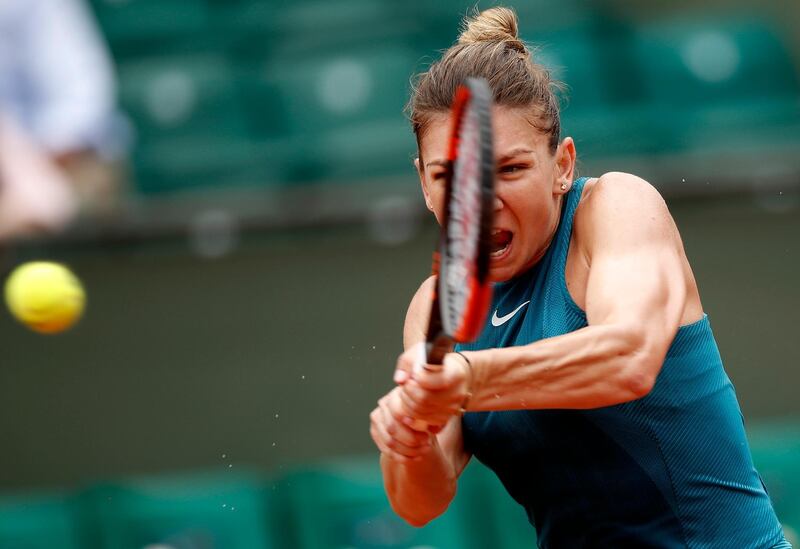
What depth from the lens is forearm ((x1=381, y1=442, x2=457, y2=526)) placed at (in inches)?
103

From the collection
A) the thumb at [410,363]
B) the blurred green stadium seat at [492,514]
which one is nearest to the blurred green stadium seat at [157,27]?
the blurred green stadium seat at [492,514]

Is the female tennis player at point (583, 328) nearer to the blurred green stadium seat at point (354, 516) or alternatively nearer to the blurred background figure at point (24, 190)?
the blurred background figure at point (24, 190)

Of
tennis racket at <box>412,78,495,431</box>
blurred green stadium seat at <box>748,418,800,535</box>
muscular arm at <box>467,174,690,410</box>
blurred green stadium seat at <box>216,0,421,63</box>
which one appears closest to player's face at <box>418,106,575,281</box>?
muscular arm at <box>467,174,690,410</box>

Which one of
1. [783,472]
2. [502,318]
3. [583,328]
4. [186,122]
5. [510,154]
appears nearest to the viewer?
[583,328]

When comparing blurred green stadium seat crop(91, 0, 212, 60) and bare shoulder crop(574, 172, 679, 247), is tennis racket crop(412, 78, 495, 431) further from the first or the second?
blurred green stadium seat crop(91, 0, 212, 60)

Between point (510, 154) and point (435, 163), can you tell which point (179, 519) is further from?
point (510, 154)

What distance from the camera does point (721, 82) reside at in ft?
19.7

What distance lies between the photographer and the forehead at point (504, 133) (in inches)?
93.8

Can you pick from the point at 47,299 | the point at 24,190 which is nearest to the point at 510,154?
the point at 24,190

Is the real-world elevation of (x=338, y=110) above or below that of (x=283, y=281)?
above

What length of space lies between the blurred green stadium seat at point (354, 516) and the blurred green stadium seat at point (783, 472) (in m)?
0.97

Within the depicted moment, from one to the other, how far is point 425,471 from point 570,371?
566 mm

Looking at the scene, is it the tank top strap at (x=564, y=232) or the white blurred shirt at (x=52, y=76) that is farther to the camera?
the white blurred shirt at (x=52, y=76)

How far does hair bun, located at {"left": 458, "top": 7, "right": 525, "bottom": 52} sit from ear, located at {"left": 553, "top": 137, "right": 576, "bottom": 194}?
8.2 inches
